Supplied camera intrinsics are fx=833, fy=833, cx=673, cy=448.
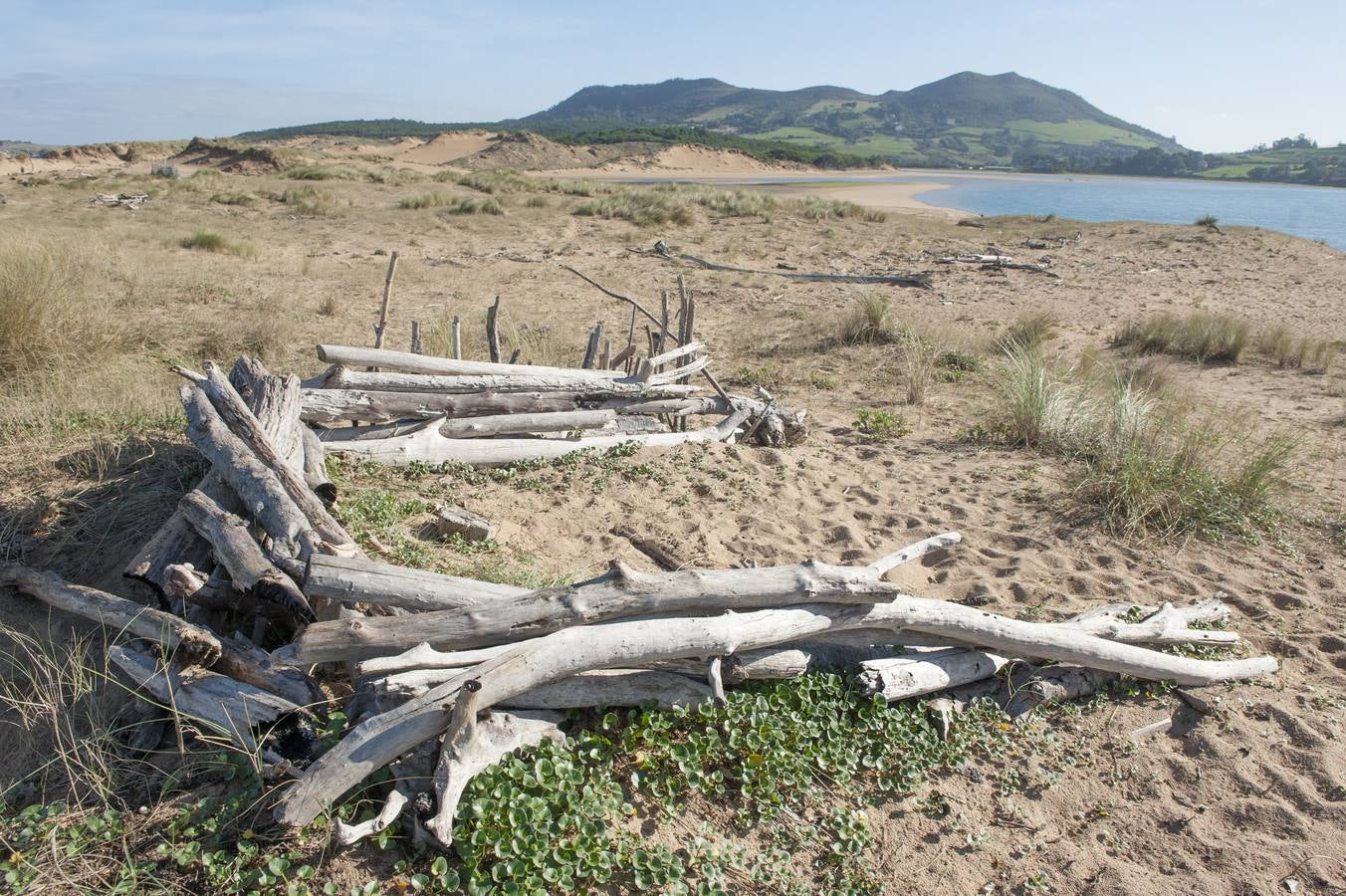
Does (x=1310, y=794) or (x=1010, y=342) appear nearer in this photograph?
(x=1310, y=794)

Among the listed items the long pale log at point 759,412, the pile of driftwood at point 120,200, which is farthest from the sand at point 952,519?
the pile of driftwood at point 120,200

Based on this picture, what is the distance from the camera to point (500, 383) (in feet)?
19.8

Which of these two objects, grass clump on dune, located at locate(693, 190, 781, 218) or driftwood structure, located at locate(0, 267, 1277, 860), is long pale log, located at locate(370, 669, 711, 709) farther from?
grass clump on dune, located at locate(693, 190, 781, 218)

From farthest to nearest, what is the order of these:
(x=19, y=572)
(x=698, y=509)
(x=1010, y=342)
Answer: (x=1010, y=342) → (x=698, y=509) → (x=19, y=572)

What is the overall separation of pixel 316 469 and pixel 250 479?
747mm

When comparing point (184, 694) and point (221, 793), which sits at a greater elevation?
point (184, 694)

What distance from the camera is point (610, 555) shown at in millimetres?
4738

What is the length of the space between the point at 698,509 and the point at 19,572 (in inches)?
139

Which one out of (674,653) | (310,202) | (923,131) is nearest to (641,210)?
(310,202)

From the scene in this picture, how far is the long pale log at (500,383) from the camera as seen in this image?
5.66 m

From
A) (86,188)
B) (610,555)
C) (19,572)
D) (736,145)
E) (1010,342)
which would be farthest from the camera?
(736,145)

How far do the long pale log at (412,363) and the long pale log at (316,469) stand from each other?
806 mm

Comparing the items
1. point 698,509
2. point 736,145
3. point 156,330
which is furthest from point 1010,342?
point 736,145

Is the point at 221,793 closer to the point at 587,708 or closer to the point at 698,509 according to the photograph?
the point at 587,708
